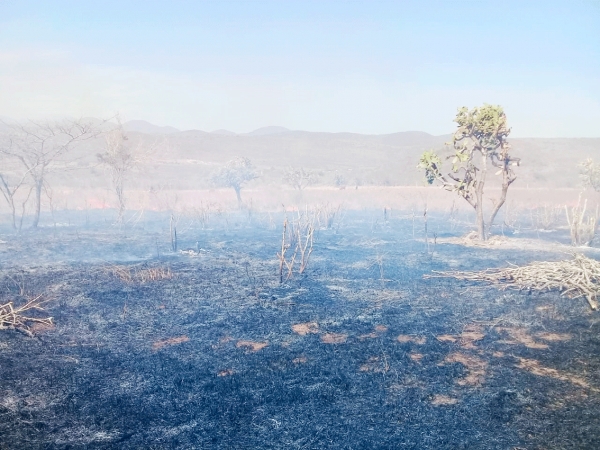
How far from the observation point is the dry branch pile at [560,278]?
12.5 m

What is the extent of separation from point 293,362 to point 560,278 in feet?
30.4

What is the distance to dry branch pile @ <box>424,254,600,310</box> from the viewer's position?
41.0 feet

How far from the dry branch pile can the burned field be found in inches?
17.6

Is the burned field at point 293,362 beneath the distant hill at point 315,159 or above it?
beneath

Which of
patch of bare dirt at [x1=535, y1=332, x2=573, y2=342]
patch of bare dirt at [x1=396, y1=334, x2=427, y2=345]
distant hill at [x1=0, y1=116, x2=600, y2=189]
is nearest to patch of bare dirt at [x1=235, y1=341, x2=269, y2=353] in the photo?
patch of bare dirt at [x1=396, y1=334, x2=427, y2=345]

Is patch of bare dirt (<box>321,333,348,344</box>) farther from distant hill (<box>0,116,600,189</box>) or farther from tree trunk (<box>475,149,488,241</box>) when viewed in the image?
distant hill (<box>0,116,600,189</box>)

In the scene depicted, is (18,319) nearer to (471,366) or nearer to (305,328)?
(305,328)

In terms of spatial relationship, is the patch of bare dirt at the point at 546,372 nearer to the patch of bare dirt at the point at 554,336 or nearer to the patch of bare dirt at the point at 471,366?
the patch of bare dirt at the point at 471,366

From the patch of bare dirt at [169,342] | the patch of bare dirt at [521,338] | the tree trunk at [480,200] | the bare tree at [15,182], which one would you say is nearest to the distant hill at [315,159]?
the bare tree at [15,182]

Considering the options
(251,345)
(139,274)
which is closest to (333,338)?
(251,345)

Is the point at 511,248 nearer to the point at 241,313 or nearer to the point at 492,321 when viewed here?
the point at 492,321

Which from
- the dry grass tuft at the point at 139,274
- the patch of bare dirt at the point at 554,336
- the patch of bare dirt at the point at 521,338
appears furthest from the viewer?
the dry grass tuft at the point at 139,274

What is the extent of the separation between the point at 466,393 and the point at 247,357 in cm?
433

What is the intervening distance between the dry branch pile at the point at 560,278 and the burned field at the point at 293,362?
0.45m
